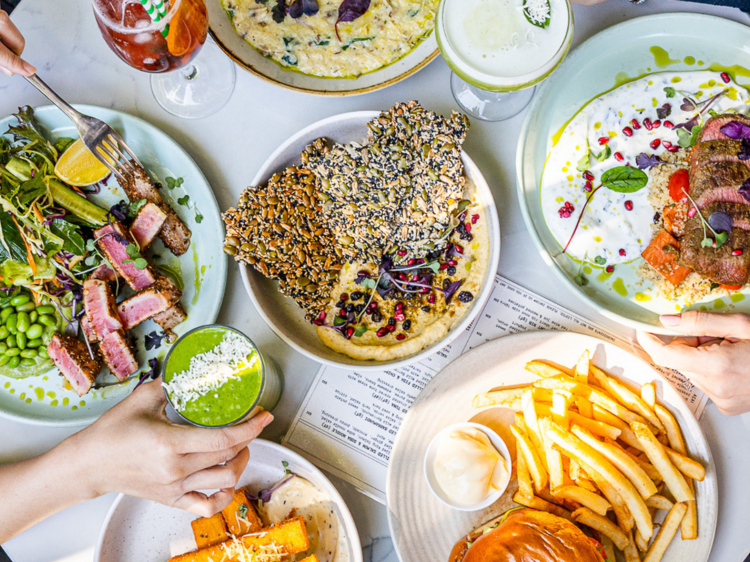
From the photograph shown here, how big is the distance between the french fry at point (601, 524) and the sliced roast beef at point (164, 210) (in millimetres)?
1780

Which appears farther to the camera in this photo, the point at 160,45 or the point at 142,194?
the point at 142,194

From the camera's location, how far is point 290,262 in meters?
1.94

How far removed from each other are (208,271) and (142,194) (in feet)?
1.27

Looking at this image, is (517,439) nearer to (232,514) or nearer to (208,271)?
(232,514)

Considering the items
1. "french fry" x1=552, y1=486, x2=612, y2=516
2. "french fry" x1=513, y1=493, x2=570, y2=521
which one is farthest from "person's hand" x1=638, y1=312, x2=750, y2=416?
"french fry" x1=513, y1=493, x2=570, y2=521

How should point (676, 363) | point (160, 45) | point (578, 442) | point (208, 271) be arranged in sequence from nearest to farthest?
point (160, 45), point (578, 442), point (676, 363), point (208, 271)

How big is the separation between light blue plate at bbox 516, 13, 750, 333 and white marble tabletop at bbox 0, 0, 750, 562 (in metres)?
0.10

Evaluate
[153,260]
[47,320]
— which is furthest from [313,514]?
[47,320]

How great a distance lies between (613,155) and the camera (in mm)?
1964

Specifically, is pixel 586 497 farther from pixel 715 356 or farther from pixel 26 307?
pixel 26 307

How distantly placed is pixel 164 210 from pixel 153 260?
0.23m

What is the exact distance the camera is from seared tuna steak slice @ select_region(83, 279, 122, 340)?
1972mm

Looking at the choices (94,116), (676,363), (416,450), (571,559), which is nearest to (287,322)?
(416,450)

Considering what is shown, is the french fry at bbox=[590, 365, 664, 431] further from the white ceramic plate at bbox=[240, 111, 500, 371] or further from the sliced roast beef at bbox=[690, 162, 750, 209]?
the sliced roast beef at bbox=[690, 162, 750, 209]
